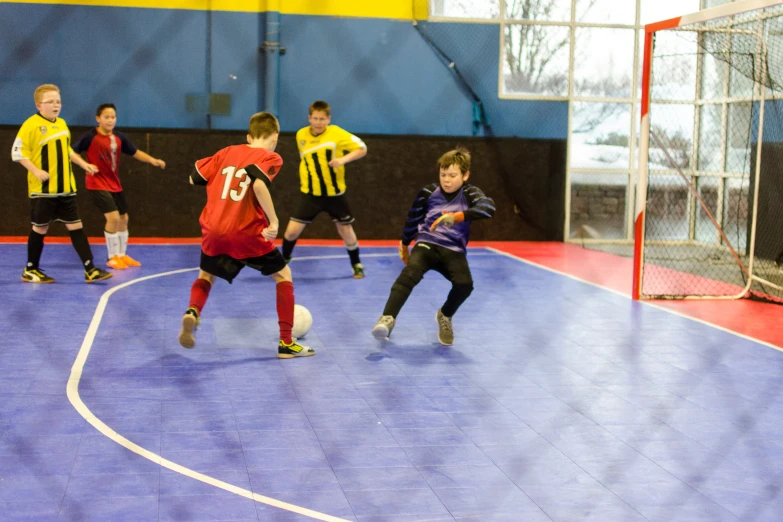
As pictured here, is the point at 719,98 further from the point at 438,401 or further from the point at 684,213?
the point at 438,401

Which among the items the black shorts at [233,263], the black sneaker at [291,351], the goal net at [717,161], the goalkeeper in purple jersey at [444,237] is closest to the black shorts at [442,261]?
the goalkeeper in purple jersey at [444,237]

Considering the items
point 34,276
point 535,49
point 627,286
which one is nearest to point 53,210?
point 34,276

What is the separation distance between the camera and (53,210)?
7969mm

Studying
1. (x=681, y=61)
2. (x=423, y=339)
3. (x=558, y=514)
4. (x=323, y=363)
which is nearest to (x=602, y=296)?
(x=423, y=339)

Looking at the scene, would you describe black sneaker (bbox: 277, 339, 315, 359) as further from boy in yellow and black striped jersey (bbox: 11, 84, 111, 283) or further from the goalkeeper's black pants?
boy in yellow and black striped jersey (bbox: 11, 84, 111, 283)

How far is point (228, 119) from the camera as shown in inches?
477

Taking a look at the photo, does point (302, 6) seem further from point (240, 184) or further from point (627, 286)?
point (240, 184)

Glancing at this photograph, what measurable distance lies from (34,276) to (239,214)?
3664 millimetres

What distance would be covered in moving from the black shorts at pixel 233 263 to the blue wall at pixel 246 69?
7.09 metres

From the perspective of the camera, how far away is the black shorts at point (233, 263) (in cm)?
527

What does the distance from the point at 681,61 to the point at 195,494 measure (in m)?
11.0

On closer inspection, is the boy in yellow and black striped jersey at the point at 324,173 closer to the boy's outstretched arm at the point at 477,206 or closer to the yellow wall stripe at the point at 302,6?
the boy's outstretched arm at the point at 477,206

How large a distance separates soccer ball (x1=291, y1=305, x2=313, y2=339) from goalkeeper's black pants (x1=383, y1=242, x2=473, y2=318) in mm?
533

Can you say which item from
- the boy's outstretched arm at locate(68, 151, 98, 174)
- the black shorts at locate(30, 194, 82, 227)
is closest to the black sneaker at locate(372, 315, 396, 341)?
the black shorts at locate(30, 194, 82, 227)
